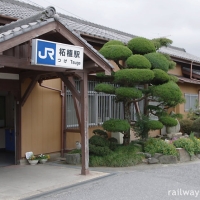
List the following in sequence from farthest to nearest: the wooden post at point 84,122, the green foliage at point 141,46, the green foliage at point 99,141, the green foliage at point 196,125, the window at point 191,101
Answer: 1. the window at point 191,101
2. the green foliage at point 196,125
3. the green foliage at point 141,46
4. the green foliage at point 99,141
5. the wooden post at point 84,122

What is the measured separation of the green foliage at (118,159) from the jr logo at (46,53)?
12.9ft

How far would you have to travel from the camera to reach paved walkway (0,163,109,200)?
22.1ft

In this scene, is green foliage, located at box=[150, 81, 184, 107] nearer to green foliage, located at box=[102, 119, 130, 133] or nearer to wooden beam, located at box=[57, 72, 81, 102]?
green foliage, located at box=[102, 119, 130, 133]

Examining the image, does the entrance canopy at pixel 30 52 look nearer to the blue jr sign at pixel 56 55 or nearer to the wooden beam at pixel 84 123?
the wooden beam at pixel 84 123

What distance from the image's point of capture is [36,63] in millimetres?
6359

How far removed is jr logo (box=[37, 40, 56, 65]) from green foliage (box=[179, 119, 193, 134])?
10.3 m

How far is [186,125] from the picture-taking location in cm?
1553

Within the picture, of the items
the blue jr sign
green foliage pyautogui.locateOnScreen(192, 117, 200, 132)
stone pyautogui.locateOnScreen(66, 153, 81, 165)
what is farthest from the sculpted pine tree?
green foliage pyautogui.locateOnScreen(192, 117, 200, 132)

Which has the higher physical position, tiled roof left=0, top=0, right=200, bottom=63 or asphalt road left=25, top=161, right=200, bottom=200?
tiled roof left=0, top=0, right=200, bottom=63

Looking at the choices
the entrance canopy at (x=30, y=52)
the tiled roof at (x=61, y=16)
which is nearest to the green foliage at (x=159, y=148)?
the entrance canopy at (x=30, y=52)

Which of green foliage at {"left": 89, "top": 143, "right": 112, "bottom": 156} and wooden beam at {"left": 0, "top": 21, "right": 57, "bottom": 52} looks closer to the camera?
wooden beam at {"left": 0, "top": 21, "right": 57, "bottom": 52}

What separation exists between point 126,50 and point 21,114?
12.4 feet

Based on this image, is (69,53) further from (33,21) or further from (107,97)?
(107,97)

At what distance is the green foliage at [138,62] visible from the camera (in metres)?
9.75
